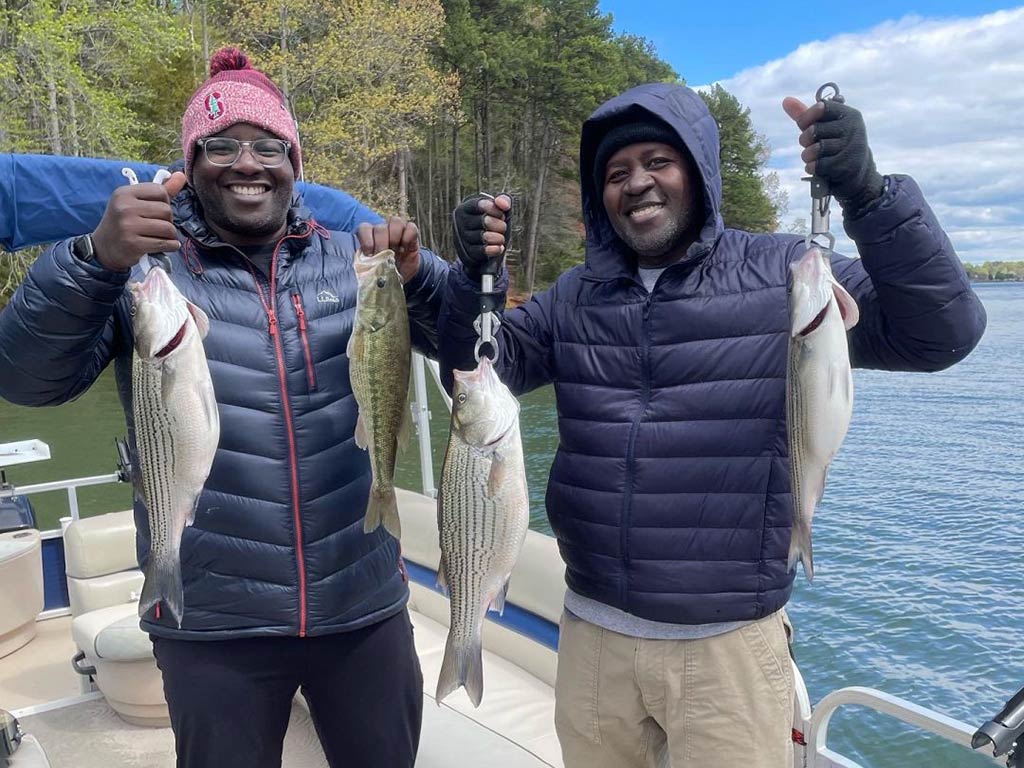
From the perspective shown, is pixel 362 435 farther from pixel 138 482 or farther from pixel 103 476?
pixel 103 476

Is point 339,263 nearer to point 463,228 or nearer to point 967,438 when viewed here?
point 463,228

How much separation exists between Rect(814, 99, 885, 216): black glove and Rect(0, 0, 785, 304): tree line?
9.17 metres

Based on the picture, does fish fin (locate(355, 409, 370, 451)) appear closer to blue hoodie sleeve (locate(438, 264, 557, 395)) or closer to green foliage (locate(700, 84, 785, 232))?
blue hoodie sleeve (locate(438, 264, 557, 395))

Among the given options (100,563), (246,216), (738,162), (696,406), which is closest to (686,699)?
(696,406)

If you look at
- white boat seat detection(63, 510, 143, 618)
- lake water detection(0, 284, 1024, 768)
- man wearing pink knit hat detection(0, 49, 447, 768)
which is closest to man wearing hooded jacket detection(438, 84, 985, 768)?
man wearing pink knit hat detection(0, 49, 447, 768)

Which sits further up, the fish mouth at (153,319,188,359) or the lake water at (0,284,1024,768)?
the fish mouth at (153,319,188,359)

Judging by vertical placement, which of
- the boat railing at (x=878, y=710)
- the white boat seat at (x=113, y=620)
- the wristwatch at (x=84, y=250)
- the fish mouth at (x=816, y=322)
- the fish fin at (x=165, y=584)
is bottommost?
the white boat seat at (x=113, y=620)

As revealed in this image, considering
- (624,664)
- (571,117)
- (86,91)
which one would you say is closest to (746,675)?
(624,664)

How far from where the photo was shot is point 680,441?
240 cm

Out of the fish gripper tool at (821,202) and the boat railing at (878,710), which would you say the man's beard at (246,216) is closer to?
the fish gripper tool at (821,202)

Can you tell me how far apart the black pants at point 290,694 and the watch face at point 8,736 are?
1.18 metres

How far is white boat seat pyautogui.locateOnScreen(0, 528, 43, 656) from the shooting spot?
5.15 meters

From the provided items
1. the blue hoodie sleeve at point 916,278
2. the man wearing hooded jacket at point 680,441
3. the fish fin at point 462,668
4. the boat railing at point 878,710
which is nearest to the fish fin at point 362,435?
the man wearing hooded jacket at point 680,441

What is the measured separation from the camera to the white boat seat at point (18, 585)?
5152 mm
